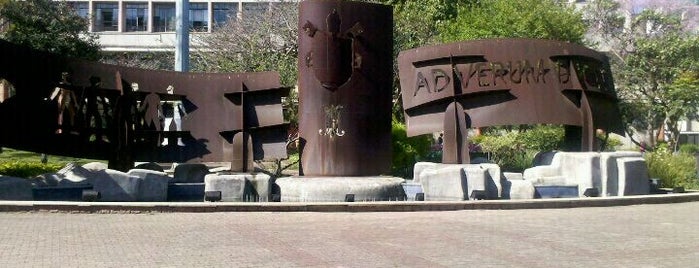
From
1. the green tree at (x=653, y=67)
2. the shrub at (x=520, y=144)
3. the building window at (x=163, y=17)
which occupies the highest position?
the building window at (x=163, y=17)

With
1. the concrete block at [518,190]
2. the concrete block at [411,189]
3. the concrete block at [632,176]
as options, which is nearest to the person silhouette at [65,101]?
the concrete block at [411,189]

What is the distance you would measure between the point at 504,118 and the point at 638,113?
20217 mm

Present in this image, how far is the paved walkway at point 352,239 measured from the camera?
31.8 feet

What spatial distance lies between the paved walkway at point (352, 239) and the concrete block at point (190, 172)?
4736 mm

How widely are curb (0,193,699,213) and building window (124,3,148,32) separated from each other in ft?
204

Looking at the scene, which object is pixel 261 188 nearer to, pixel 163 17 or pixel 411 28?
pixel 411 28

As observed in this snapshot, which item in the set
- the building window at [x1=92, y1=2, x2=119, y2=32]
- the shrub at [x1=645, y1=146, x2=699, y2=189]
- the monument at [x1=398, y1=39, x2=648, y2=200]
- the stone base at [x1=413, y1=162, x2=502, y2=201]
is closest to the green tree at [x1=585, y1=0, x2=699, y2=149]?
the shrub at [x1=645, y1=146, x2=699, y2=189]

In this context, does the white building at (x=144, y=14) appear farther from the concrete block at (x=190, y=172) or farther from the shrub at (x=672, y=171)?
the concrete block at (x=190, y=172)

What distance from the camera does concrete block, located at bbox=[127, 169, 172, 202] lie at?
16.7 metres

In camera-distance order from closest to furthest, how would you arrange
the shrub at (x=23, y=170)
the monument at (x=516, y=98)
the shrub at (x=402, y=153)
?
the monument at (x=516, y=98) < the shrub at (x=23, y=170) < the shrub at (x=402, y=153)

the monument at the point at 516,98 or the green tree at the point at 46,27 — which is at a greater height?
the green tree at the point at 46,27

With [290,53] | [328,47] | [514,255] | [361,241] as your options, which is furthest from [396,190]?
[290,53]

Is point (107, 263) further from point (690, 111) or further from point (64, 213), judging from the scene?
point (690, 111)

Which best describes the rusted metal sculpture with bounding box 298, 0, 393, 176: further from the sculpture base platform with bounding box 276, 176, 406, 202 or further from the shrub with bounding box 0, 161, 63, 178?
the shrub with bounding box 0, 161, 63, 178
